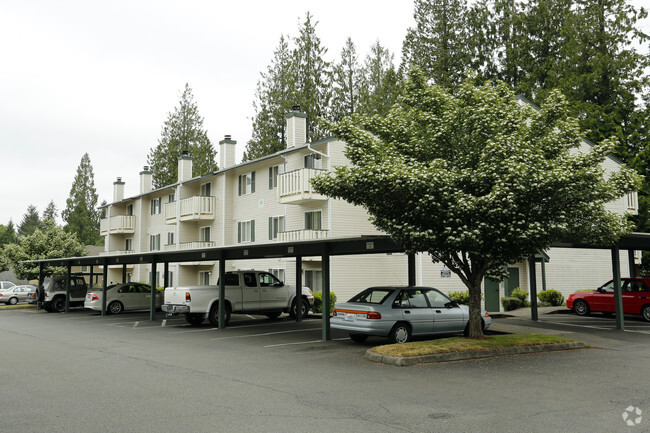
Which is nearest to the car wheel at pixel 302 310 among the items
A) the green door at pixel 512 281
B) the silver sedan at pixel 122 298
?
the silver sedan at pixel 122 298

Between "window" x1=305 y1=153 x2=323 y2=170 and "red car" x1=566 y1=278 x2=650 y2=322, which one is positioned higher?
"window" x1=305 y1=153 x2=323 y2=170

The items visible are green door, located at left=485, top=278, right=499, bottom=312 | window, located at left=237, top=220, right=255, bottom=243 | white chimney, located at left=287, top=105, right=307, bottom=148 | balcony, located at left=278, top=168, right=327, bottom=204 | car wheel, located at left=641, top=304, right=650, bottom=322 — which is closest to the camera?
car wheel, located at left=641, top=304, right=650, bottom=322

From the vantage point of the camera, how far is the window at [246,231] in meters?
33.9

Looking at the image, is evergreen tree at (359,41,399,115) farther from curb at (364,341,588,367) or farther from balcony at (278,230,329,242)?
curb at (364,341,588,367)

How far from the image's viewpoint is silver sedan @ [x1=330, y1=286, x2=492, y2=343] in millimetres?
14055

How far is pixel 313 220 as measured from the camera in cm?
2922

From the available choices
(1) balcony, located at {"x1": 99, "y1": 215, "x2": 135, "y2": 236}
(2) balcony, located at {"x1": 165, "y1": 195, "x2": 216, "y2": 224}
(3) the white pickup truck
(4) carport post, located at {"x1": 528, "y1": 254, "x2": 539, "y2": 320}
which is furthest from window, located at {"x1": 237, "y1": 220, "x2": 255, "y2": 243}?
(4) carport post, located at {"x1": 528, "y1": 254, "x2": 539, "y2": 320}

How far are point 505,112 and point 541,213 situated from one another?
2751 mm

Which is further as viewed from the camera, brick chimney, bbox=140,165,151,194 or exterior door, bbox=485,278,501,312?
brick chimney, bbox=140,165,151,194

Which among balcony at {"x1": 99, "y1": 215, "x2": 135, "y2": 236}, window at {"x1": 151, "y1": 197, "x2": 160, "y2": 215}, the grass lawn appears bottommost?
the grass lawn

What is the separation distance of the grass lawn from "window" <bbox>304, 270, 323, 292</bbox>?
15.8m

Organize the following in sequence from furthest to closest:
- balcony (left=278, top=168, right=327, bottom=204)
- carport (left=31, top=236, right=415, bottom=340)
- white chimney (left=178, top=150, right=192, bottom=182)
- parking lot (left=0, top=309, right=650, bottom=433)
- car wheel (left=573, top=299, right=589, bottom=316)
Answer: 1. white chimney (left=178, top=150, right=192, bottom=182)
2. balcony (left=278, top=168, right=327, bottom=204)
3. car wheel (left=573, top=299, right=589, bottom=316)
4. carport (left=31, top=236, right=415, bottom=340)
5. parking lot (left=0, top=309, right=650, bottom=433)

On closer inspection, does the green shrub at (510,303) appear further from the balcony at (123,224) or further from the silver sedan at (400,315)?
the balcony at (123,224)

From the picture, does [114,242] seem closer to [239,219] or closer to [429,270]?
[239,219]
